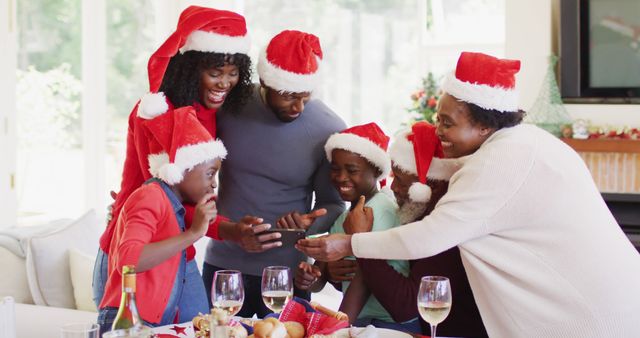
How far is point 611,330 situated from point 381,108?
4.97m

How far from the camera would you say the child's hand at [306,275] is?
266cm

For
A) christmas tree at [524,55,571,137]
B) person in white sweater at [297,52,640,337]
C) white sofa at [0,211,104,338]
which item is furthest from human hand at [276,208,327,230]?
christmas tree at [524,55,571,137]

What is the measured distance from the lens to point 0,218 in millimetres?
5500

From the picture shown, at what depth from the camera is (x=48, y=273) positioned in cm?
400

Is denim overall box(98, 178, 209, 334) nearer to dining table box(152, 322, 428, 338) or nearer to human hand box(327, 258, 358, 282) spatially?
dining table box(152, 322, 428, 338)

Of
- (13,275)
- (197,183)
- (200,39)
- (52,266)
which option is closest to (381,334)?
(197,183)

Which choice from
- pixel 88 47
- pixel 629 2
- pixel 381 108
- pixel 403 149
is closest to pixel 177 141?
pixel 403 149

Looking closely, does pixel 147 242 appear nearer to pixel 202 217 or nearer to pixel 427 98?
pixel 202 217

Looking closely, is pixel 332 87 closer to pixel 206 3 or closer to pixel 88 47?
pixel 206 3

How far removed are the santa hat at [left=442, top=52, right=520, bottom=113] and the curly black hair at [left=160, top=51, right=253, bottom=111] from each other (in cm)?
71

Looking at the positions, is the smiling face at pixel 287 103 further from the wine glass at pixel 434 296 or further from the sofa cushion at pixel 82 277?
the sofa cushion at pixel 82 277

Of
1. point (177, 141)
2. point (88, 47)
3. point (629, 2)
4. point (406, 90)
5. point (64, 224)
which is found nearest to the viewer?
point (177, 141)

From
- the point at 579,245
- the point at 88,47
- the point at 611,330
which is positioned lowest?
the point at 611,330

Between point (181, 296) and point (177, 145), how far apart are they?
0.44m
